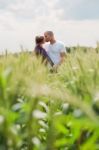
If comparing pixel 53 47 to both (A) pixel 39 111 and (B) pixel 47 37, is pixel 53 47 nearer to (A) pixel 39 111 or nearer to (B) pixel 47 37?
(B) pixel 47 37

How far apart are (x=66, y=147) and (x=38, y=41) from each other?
22.7ft

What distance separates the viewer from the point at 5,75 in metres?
2.00

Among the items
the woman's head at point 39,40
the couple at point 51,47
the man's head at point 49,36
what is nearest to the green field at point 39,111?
the couple at point 51,47

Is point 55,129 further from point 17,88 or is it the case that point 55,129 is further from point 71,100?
point 71,100

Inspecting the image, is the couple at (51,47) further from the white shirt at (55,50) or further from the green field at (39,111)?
the green field at (39,111)

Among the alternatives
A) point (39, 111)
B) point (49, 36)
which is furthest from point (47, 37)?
point (39, 111)

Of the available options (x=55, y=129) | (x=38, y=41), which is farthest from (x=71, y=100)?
(x=38, y=41)

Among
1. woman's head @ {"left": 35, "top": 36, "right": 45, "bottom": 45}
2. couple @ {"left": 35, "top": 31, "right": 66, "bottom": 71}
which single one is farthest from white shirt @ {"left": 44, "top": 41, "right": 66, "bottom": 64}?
woman's head @ {"left": 35, "top": 36, "right": 45, "bottom": 45}

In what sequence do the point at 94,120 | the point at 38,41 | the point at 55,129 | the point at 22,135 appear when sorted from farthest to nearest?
the point at 38,41, the point at 22,135, the point at 55,129, the point at 94,120

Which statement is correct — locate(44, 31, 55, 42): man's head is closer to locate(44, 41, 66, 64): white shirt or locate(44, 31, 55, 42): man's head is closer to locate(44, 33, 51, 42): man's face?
locate(44, 33, 51, 42): man's face

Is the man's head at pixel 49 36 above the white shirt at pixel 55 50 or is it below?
above

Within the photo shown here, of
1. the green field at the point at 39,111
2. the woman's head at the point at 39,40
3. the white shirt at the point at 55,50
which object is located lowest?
the white shirt at the point at 55,50

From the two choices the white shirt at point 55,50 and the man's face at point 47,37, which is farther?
the man's face at point 47,37

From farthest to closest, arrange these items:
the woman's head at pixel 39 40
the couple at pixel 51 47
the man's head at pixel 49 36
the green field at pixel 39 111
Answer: the woman's head at pixel 39 40, the man's head at pixel 49 36, the couple at pixel 51 47, the green field at pixel 39 111
